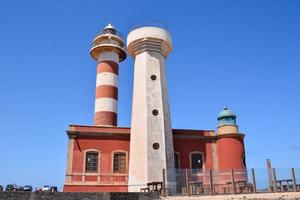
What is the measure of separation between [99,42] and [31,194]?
17.2 meters

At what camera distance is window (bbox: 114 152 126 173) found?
22297 millimetres

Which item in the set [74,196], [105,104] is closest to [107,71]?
[105,104]

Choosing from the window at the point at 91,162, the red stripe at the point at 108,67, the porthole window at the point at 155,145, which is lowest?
the window at the point at 91,162

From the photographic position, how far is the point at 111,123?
26.2 meters

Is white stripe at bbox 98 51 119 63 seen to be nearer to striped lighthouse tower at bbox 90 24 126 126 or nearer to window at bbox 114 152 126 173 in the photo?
striped lighthouse tower at bbox 90 24 126 126

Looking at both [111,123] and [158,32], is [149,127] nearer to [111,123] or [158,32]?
[111,123]

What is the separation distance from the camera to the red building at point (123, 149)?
21.4 m

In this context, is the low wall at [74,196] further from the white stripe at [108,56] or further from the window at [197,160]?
the white stripe at [108,56]

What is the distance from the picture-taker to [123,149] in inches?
897

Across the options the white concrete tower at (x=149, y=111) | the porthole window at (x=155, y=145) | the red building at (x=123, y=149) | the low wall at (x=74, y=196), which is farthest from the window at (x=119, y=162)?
the low wall at (x=74, y=196)

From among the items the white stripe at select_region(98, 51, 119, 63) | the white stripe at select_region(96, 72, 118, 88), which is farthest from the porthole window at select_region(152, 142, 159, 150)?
the white stripe at select_region(98, 51, 119, 63)

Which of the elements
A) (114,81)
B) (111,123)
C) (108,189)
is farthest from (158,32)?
(108,189)

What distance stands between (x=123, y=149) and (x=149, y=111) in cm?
327

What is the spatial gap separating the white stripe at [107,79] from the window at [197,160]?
8986 mm
